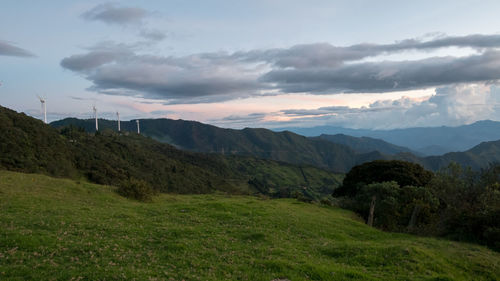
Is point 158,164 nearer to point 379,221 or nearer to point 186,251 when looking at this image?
point 379,221

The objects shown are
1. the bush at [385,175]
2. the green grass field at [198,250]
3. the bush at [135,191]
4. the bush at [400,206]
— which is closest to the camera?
the green grass field at [198,250]

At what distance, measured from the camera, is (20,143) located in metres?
70.9

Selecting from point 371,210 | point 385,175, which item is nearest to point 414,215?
point 371,210

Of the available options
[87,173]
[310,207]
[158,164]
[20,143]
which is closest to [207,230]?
[310,207]

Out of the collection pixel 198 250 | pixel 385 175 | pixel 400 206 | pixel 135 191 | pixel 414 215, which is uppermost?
pixel 198 250

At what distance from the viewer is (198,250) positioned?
15.7 metres

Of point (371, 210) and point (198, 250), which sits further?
point (371, 210)

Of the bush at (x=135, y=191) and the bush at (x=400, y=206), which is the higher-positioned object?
the bush at (x=135, y=191)

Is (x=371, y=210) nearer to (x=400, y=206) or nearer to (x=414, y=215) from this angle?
(x=400, y=206)

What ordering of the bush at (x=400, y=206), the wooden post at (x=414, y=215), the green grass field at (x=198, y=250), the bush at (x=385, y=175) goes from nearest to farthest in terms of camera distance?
the green grass field at (x=198, y=250) → the wooden post at (x=414, y=215) → the bush at (x=400, y=206) → the bush at (x=385, y=175)

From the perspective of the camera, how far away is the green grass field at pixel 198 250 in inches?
486

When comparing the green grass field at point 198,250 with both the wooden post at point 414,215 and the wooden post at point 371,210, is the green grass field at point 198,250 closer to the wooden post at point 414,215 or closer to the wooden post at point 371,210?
the wooden post at point 414,215

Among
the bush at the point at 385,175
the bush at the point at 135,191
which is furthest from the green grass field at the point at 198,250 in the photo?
the bush at the point at 385,175

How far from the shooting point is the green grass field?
12336 millimetres
